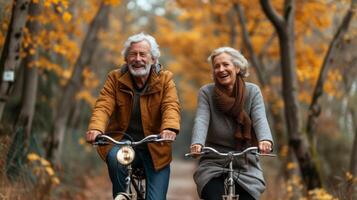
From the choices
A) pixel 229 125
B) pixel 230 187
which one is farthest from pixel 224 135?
pixel 230 187

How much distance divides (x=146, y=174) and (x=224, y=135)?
811 millimetres

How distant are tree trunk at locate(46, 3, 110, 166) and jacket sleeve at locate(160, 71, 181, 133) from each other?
21.9 feet

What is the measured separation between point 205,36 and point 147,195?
72.9 ft

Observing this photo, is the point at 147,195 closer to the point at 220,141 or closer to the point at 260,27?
the point at 220,141

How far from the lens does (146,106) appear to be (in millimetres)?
5914

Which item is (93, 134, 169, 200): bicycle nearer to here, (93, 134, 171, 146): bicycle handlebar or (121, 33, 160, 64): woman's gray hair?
(93, 134, 171, 146): bicycle handlebar

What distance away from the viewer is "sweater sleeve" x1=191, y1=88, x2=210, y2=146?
5648 mm

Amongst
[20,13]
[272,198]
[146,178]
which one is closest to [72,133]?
[272,198]

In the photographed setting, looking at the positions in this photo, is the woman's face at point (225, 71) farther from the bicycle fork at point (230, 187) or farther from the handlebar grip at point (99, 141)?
the handlebar grip at point (99, 141)

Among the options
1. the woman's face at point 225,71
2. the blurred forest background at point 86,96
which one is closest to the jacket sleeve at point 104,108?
the woman's face at point 225,71

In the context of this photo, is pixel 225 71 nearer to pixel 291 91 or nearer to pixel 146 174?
pixel 146 174

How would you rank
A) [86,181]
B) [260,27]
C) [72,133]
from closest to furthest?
[86,181]
[72,133]
[260,27]

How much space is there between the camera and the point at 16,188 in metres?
7.64

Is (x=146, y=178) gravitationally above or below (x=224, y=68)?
below
